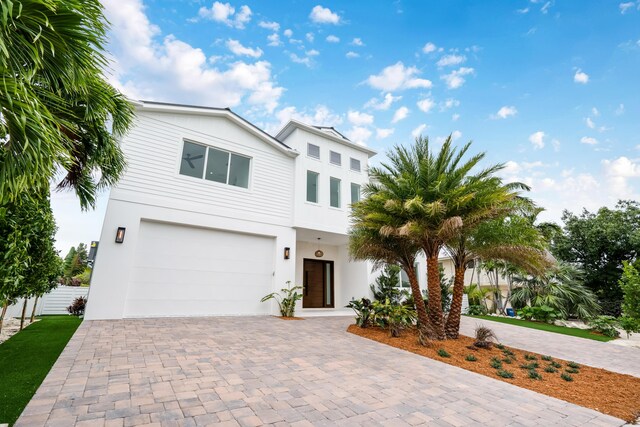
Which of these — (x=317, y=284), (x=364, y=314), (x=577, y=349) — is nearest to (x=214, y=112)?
(x=364, y=314)

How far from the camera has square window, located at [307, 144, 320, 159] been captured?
1248 centimetres

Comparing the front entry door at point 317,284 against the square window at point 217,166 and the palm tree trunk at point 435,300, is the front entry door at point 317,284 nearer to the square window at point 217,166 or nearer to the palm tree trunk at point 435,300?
the square window at point 217,166

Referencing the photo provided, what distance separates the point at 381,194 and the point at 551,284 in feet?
43.5

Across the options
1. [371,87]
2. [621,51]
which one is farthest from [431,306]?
[621,51]

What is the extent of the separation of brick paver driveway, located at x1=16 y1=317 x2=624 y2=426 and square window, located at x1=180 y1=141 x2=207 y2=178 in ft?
17.6

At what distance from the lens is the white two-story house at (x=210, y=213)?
310 inches

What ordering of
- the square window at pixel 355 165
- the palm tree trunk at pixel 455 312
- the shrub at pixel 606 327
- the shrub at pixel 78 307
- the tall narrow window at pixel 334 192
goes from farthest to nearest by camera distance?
the square window at pixel 355 165
the tall narrow window at pixel 334 192
the shrub at pixel 606 327
the shrub at pixel 78 307
the palm tree trunk at pixel 455 312

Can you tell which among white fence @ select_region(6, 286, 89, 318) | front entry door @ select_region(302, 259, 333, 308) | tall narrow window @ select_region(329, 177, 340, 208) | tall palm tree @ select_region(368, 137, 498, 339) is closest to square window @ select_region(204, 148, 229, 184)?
tall narrow window @ select_region(329, 177, 340, 208)

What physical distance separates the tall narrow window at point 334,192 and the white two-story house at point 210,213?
0.16 ft

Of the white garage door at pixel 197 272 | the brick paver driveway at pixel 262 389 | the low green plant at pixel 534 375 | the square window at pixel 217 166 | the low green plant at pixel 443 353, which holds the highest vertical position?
the square window at pixel 217 166

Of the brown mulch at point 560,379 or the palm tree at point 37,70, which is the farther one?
the brown mulch at point 560,379

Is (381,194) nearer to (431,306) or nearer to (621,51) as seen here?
(431,306)

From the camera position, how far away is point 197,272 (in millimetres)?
8875

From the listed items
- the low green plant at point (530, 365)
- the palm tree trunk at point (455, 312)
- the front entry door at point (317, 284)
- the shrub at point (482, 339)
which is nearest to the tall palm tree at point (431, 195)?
the palm tree trunk at point (455, 312)
